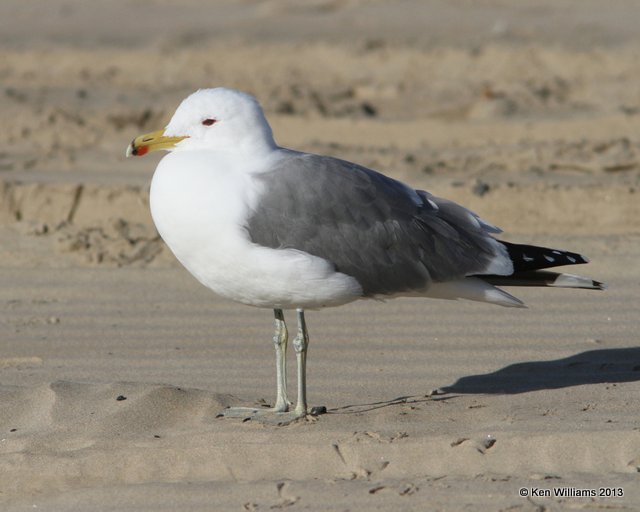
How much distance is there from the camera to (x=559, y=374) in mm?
5930

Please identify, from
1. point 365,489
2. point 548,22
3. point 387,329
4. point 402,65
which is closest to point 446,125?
point 402,65

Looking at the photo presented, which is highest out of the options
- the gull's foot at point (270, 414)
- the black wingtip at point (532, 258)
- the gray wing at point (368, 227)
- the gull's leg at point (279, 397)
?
the gray wing at point (368, 227)

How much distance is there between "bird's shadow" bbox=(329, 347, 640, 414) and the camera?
5609 millimetres

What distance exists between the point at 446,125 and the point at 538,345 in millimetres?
5678

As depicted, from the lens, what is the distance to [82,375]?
6.11 meters

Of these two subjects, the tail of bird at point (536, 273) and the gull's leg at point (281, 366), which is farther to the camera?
the tail of bird at point (536, 273)

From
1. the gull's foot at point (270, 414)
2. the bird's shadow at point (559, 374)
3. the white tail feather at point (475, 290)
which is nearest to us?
the gull's foot at point (270, 414)

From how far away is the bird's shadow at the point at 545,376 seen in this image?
561cm

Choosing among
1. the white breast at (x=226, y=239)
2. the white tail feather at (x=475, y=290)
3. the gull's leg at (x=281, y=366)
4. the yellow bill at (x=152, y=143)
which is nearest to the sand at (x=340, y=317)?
the gull's leg at (x=281, y=366)

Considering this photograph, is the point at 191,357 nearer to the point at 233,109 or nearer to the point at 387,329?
the point at 387,329

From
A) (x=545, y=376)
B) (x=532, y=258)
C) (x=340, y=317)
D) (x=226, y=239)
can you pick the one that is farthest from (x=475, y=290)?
(x=340, y=317)

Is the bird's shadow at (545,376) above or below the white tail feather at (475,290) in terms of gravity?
below

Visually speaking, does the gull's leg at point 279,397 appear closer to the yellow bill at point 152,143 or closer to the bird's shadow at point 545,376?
the bird's shadow at point 545,376

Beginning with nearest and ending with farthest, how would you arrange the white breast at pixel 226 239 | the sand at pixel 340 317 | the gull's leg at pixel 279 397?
1. the sand at pixel 340 317
2. the white breast at pixel 226 239
3. the gull's leg at pixel 279 397
